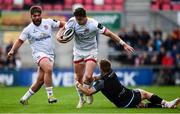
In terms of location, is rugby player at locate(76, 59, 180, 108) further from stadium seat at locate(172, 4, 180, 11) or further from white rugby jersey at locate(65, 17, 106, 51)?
stadium seat at locate(172, 4, 180, 11)

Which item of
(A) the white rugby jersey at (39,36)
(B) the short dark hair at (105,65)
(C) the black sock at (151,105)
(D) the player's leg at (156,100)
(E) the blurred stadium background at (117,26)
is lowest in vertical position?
(E) the blurred stadium background at (117,26)

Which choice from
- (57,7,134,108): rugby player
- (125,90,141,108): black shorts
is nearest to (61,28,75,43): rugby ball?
(57,7,134,108): rugby player

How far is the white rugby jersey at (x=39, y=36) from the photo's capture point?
17609 millimetres

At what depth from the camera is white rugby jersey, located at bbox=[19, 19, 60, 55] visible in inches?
693

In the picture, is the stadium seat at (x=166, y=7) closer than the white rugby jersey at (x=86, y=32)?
No

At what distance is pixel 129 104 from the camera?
53.5 feet

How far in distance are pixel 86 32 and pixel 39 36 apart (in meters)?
1.40

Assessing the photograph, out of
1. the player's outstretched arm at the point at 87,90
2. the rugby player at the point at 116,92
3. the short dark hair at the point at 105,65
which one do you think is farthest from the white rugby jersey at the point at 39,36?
the short dark hair at the point at 105,65

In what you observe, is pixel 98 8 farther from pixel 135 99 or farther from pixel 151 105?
pixel 135 99

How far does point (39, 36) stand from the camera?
1764 centimetres

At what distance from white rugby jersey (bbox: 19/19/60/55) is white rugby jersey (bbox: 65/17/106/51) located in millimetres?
895

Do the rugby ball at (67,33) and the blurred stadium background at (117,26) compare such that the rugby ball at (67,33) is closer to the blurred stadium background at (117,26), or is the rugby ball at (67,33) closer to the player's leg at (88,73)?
the player's leg at (88,73)

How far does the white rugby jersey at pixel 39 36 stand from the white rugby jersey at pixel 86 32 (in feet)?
2.94

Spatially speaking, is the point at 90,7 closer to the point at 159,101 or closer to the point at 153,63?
the point at 153,63
